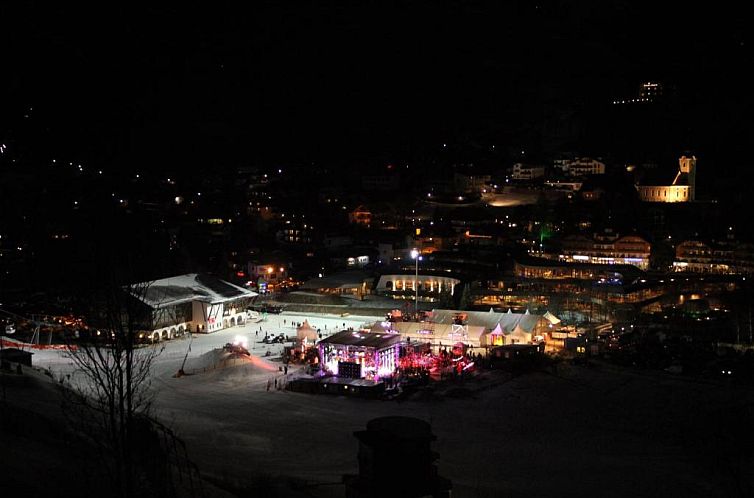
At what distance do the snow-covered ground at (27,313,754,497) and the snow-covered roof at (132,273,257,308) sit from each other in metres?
3.66

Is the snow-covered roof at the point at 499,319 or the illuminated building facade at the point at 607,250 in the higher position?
the illuminated building facade at the point at 607,250

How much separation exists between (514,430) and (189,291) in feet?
38.5

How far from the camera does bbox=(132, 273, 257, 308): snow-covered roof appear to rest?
1936 centimetres

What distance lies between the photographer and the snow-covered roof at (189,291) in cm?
1936

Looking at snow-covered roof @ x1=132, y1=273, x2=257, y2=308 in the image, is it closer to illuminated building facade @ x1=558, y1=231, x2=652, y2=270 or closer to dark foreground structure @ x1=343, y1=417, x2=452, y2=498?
illuminated building facade @ x1=558, y1=231, x2=652, y2=270

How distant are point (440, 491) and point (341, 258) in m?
26.7

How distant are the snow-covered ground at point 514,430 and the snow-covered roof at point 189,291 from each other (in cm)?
366

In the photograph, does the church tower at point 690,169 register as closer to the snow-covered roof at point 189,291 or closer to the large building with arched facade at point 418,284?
the large building with arched facade at point 418,284

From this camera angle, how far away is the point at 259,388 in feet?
46.8

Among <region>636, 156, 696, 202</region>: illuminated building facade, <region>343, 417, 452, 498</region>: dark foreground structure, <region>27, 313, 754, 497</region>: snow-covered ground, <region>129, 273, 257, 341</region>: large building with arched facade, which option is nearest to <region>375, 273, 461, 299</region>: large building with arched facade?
<region>129, 273, 257, 341</region>: large building with arched facade

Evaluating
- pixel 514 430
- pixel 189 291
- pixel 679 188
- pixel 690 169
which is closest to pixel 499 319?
pixel 514 430

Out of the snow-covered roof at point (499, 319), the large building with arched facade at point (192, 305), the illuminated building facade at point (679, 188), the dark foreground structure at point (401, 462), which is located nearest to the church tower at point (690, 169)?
the illuminated building facade at point (679, 188)

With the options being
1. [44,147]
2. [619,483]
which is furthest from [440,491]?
[44,147]

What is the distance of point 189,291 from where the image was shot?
67.2ft
